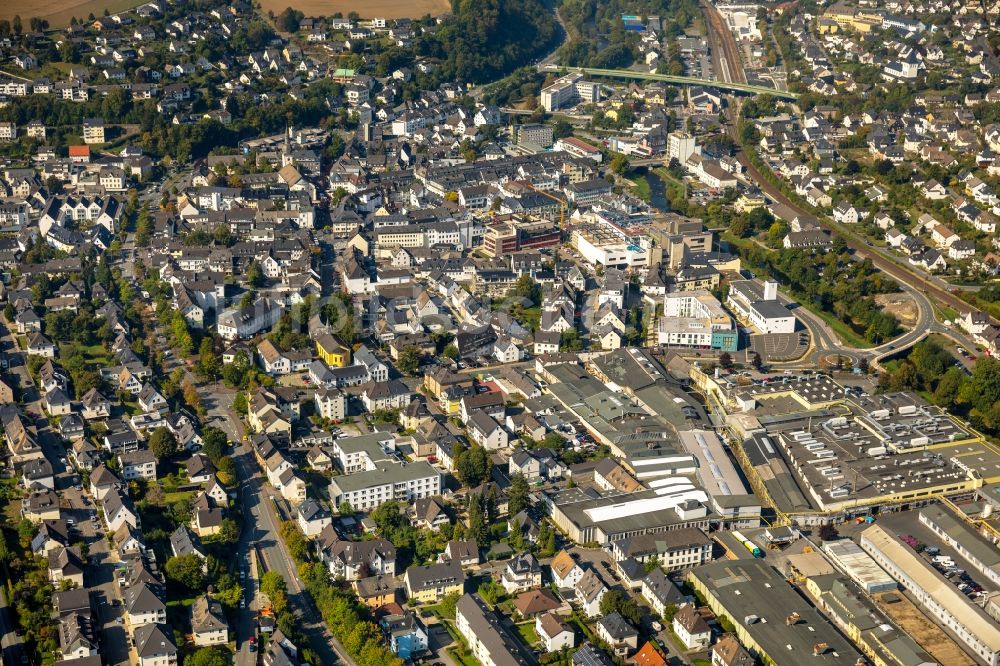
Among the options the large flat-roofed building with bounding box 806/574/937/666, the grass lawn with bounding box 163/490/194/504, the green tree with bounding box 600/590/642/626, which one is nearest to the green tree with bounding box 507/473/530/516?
the green tree with bounding box 600/590/642/626

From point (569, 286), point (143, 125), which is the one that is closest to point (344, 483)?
point (569, 286)

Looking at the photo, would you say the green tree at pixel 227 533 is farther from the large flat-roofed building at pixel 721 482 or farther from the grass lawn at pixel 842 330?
the grass lawn at pixel 842 330

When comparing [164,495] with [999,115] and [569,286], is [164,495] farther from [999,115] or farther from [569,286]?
[999,115]

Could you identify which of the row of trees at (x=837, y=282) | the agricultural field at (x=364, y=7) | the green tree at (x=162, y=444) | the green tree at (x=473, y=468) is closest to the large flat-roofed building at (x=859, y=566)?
the green tree at (x=473, y=468)

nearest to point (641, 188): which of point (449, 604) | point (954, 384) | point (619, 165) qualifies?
point (619, 165)

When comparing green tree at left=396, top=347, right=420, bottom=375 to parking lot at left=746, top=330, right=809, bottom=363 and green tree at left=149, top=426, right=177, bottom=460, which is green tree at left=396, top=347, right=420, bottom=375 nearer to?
green tree at left=149, top=426, right=177, bottom=460

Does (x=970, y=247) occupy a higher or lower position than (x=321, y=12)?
lower
